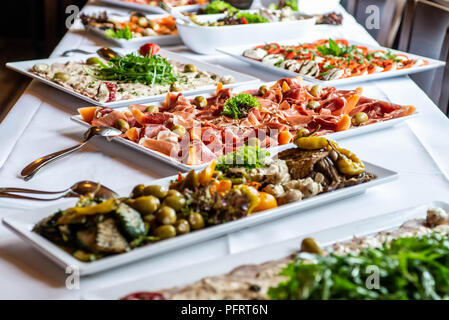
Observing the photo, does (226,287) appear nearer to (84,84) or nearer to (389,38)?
(84,84)

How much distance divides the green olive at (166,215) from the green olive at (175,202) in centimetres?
2

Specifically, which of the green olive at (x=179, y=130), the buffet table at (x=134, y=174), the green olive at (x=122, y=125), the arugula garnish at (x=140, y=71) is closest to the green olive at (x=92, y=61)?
the arugula garnish at (x=140, y=71)

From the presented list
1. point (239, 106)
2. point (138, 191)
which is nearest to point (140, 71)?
point (239, 106)

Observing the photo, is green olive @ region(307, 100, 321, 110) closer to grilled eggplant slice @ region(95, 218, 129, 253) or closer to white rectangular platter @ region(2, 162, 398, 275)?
white rectangular platter @ region(2, 162, 398, 275)

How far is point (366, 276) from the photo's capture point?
31.7 inches

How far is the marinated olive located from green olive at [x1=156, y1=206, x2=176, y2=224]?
0.11 feet

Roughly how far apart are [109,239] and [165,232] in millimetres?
99

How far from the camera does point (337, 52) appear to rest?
2545mm

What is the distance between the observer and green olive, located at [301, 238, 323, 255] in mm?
936

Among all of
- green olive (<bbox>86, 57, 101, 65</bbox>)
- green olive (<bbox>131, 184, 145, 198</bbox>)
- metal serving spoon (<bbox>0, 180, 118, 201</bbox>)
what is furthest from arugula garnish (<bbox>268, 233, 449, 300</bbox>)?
green olive (<bbox>86, 57, 101, 65</bbox>)

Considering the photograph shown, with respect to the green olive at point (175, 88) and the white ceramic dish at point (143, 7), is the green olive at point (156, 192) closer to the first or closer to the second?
the green olive at point (175, 88)

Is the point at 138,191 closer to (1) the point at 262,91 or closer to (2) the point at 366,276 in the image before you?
(2) the point at 366,276

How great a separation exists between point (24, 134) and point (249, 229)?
855 mm
